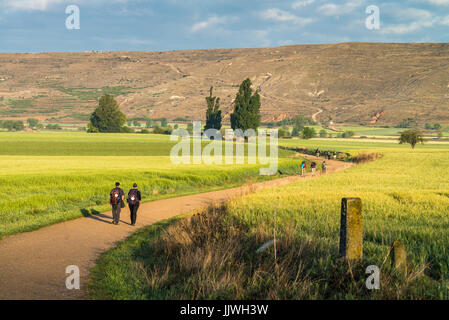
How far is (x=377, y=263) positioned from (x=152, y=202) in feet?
56.6

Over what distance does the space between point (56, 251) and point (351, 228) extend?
8.81 meters

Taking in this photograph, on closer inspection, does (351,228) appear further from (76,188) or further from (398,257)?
(76,188)

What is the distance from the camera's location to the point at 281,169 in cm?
4872

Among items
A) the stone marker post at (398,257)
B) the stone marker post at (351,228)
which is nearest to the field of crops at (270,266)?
the stone marker post at (398,257)

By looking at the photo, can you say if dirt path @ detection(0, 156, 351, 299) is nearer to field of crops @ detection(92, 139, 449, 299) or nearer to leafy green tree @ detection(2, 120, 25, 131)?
field of crops @ detection(92, 139, 449, 299)

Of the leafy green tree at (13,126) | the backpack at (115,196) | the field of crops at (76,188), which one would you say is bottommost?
the field of crops at (76,188)

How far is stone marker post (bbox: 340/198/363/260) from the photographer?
8070 mm

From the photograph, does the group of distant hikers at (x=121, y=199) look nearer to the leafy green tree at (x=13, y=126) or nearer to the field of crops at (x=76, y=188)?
the field of crops at (x=76, y=188)

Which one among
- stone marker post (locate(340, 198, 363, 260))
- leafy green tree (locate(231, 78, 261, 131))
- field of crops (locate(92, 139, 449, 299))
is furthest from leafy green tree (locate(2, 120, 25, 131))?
stone marker post (locate(340, 198, 363, 260))

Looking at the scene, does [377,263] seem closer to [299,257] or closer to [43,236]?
[299,257]

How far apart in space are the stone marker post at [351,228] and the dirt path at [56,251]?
5.44 meters

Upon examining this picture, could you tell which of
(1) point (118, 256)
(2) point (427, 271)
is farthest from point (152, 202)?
(2) point (427, 271)

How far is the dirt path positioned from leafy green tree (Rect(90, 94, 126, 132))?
119383 mm

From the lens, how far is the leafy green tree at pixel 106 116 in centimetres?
13400
